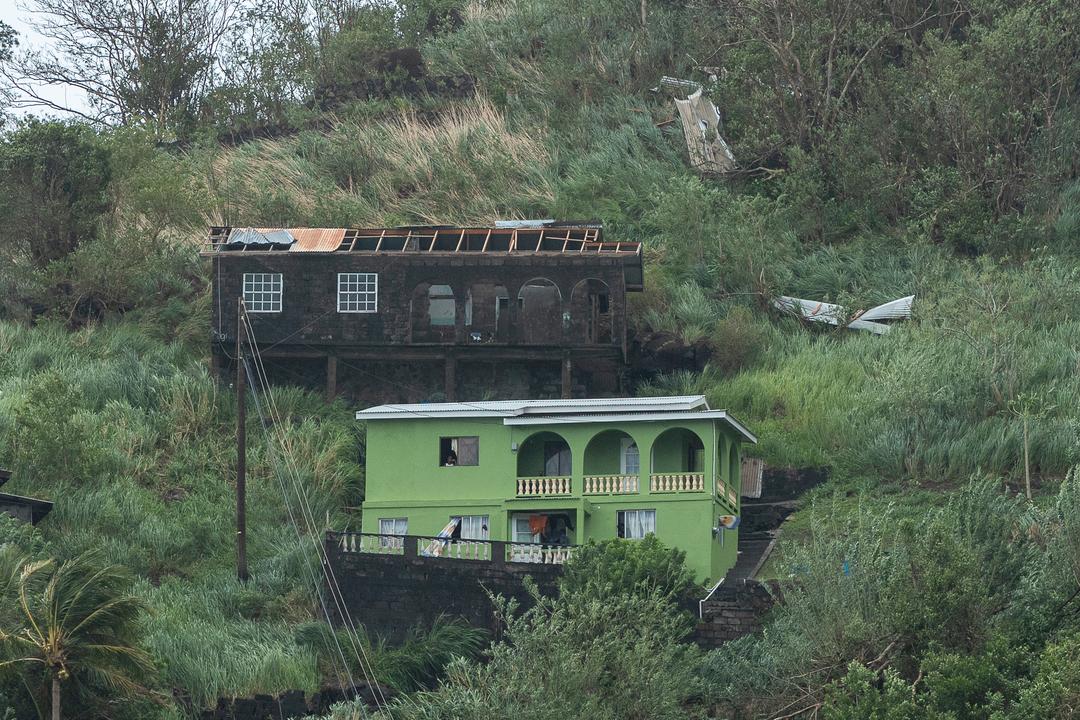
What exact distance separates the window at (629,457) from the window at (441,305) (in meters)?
9.02

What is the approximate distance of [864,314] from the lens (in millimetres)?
55750

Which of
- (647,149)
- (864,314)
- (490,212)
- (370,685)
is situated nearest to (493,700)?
(370,685)

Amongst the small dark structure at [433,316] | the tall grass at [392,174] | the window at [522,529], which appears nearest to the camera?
the window at [522,529]

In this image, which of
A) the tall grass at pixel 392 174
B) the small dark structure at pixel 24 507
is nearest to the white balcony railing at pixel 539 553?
the small dark structure at pixel 24 507

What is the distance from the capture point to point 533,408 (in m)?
43.6

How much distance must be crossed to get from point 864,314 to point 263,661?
2396 cm

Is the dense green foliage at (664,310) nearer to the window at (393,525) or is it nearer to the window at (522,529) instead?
the window at (393,525)

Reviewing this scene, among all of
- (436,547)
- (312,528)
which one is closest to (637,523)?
(436,547)

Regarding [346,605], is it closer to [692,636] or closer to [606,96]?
[692,636]

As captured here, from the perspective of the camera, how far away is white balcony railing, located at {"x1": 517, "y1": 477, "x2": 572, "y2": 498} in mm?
42719

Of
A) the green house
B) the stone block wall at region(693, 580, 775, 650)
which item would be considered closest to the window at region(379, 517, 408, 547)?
the green house

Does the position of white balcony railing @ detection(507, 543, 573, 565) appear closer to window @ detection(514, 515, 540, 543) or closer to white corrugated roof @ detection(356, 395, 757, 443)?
window @ detection(514, 515, 540, 543)

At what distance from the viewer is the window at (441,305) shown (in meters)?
51.4

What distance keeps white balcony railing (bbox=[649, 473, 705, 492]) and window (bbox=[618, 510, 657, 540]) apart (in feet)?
1.85
